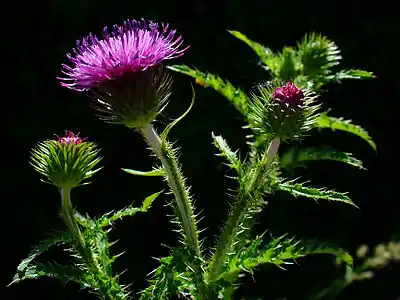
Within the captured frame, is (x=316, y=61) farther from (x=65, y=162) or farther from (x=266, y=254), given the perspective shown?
(x=65, y=162)

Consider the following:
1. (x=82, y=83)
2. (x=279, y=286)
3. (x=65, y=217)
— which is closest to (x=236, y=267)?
(x=65, y=217)

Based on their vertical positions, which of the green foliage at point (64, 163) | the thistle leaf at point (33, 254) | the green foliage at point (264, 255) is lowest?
the green foliage at point (264, 255)

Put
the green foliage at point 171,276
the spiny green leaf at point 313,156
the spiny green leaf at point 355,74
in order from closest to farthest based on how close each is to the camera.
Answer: the green foliage at point 171,276 < the spiny green leaf at point 313,156 < the spiny green leaf at point 355,74

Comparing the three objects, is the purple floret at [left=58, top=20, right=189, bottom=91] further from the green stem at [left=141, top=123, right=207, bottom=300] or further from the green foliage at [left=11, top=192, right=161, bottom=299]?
the green foliage at [left=11, top=192, right=161, bottom=299]

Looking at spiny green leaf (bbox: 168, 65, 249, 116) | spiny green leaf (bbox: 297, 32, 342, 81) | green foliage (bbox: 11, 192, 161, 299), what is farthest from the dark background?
green foliage (bbox: 11, 192, 161, 299)

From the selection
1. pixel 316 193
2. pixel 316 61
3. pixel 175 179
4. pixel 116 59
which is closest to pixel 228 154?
pixel 175 179

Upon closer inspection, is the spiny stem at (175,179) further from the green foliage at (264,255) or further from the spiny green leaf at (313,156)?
the spiny green leaf at (313,156)

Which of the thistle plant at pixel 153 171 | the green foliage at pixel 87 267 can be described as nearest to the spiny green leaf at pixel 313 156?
the thistle plant at pixel 153 171
